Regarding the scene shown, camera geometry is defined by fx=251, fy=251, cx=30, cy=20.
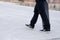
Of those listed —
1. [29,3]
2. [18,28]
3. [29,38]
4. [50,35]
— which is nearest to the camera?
[29,38]

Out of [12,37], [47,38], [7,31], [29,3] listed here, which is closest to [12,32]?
[7,31]

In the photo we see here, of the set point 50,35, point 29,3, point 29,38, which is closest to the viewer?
point 29,38

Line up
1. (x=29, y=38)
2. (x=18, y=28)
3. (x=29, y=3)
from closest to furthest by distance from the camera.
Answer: (x=29, y=38) < (x=18, y=28) < (x=29, y=3)

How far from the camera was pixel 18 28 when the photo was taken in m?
8.49

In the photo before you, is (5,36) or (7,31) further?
(7,31)

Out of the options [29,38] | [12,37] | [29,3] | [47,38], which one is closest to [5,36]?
[12,37]

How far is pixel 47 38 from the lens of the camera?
23.3 ft

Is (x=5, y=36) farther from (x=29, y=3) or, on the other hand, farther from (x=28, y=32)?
(x=29, y=3)

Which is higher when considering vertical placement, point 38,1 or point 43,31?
point 38,1

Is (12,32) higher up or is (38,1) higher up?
(38,1)

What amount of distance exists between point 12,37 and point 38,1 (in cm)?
148

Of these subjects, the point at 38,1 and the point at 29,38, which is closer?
the point at 29,38

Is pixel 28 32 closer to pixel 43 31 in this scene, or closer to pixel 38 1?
pixel 43 31

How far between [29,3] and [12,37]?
12798 millimetres
